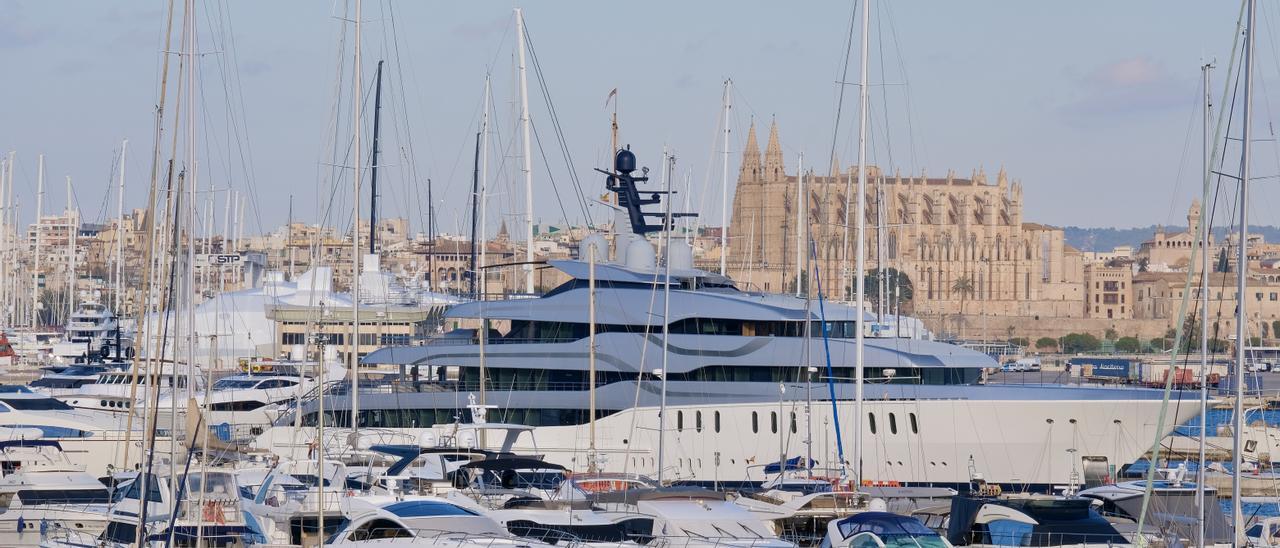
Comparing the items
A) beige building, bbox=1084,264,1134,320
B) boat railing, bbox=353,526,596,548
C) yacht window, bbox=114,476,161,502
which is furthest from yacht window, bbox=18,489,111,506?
beige building, bbox=1084,264,1134,320

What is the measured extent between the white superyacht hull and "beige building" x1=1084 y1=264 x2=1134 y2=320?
14349cm

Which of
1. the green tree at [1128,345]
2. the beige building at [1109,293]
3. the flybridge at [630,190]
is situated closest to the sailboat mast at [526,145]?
the flybridge at [630,190]

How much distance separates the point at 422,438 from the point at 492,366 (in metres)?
1.96

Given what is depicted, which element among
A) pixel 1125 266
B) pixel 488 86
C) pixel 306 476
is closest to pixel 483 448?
pixel 306 476

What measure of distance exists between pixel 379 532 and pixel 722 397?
14.5 m

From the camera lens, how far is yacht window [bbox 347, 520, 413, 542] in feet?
51.1

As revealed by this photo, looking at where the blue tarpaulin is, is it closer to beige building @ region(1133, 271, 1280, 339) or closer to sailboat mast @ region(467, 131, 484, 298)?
sailboat mast @ region(467, 131, 484, 298)

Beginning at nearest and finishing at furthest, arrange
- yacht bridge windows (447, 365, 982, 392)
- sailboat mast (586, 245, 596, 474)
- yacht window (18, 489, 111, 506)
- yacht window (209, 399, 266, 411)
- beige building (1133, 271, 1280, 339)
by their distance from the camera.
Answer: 1. yacht window (18, 489, 111, 506)
2. sailboat mast (586, 245, 596, 474)
3. yacht bridge windows (447, 365, 982, 392)
4. yacht window (209, 399, 266, 411)
5. beige building (1133, 271, 1280, 339)

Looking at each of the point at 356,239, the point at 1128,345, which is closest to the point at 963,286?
the point at 1128,345

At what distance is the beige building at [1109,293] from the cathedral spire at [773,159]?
4144cm

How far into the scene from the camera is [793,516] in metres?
18.0

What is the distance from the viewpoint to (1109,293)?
566 ft

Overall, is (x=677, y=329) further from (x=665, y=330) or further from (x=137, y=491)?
(x=137, y=491)

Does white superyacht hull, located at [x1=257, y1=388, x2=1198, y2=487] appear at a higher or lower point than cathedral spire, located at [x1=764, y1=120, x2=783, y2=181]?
lower
